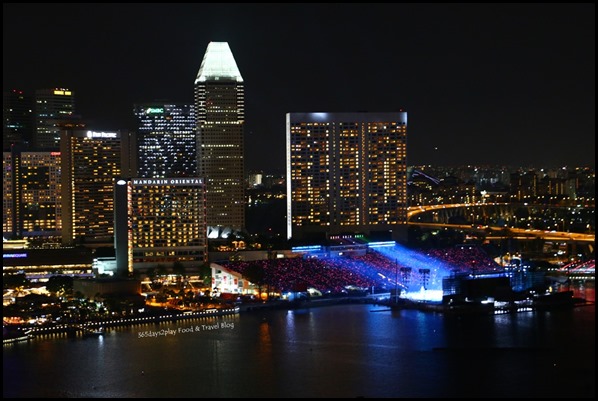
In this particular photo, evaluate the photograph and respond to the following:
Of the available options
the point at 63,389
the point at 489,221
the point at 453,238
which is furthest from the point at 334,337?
the point at 489,221

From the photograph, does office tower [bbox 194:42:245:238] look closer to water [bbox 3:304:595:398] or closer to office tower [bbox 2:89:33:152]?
office tower [bbox 2:89:33:152]

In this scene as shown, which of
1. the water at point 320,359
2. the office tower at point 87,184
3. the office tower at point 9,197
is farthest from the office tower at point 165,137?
the water at point 320,359

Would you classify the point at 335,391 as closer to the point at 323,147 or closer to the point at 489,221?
the point at 323,147

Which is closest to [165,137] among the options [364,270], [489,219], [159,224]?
[489,219]

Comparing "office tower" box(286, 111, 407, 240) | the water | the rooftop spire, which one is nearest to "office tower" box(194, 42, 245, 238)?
the rooftop spire

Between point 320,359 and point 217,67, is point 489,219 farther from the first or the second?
point 320,359

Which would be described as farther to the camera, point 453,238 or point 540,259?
point 453,238
